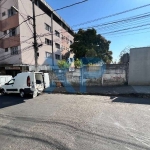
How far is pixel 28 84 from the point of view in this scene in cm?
959

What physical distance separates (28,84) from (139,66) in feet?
29.3

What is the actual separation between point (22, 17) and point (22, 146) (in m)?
19.9

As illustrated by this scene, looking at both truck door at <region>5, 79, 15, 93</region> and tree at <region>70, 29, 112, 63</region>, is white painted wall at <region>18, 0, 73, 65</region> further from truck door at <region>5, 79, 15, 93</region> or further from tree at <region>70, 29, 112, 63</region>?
truck door at <region>5, 79, 15, 93</region>

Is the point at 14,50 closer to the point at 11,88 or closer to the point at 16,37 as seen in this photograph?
the point at 16,37

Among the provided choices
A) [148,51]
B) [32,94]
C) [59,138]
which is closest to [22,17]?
[32,94]

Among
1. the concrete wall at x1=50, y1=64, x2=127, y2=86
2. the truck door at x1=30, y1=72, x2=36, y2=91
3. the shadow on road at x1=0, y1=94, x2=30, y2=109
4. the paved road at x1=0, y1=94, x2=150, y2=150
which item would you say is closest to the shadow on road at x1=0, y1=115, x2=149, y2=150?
the paved road at x1=0, y1=94, x2=150, y2=150

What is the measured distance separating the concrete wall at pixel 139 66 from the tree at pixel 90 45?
1824 cm

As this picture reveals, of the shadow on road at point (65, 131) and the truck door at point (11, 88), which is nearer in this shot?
the shadow on road at point (65, 131)

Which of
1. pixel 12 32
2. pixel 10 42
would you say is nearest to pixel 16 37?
pixel 12 32

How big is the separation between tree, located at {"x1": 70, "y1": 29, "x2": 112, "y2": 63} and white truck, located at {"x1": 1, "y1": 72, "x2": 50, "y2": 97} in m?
20.9

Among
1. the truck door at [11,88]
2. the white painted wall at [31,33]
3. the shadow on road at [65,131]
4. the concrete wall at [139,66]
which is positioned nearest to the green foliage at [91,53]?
the white painted wall at [31,33]

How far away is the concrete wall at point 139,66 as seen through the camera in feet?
38.7

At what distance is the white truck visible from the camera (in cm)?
954

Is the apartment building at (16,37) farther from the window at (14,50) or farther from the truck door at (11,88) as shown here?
the truck door at (11,88)
